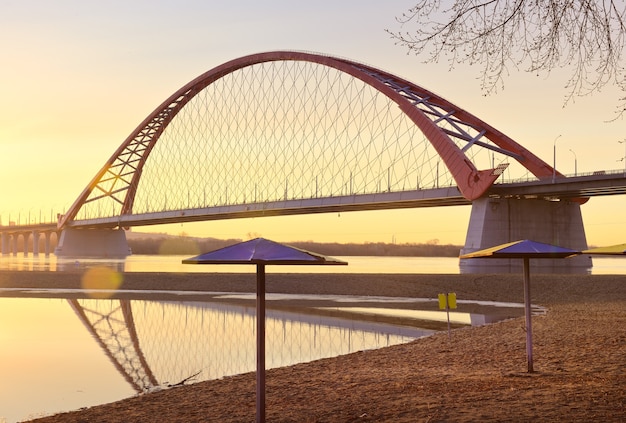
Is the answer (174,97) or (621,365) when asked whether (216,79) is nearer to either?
(174,97)

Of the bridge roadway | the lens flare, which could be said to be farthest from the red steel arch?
the lens flare

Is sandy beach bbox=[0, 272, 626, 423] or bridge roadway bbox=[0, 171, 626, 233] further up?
bridge roadway bbox=[0, 171, 626, 233]

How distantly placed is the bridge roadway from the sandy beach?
3897 cm

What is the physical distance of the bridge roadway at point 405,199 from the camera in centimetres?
5747

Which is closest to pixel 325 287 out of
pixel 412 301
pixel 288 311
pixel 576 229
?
pixel 412 301

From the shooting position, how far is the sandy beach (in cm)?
873

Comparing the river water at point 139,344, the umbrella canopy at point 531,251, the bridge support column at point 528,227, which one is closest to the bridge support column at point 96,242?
the bridge support column at point 528,227

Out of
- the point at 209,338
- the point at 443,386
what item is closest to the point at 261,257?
the point at 443,386

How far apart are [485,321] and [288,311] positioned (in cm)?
712

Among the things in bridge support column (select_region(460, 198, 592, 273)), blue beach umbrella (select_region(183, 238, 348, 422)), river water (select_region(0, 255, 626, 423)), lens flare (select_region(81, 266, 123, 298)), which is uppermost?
bridge support column (select_region(460, 198, 592, 273))

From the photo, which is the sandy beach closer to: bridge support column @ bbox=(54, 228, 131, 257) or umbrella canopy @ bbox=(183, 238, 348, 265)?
umbrella canopy @ bbox=(183, 238, 348, 265)

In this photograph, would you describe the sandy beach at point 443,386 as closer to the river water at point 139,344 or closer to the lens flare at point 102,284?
the river water at point 139,344

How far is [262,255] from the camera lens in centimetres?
781

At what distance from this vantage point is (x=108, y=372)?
14609 mm
